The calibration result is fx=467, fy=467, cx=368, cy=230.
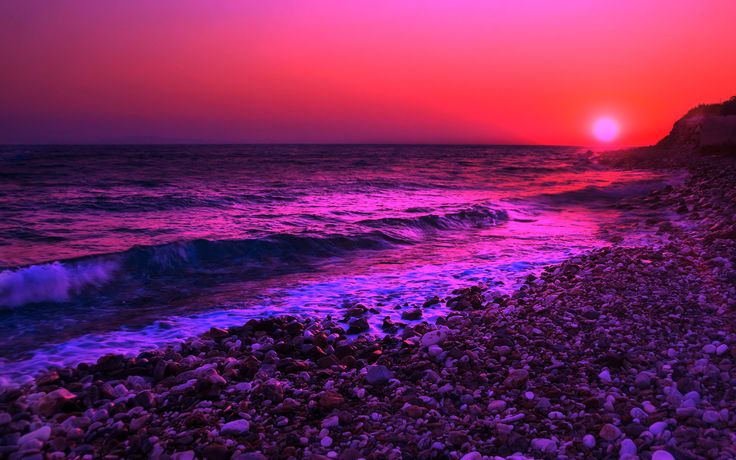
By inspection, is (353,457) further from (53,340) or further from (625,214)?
(625,214)

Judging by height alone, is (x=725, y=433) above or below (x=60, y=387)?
above

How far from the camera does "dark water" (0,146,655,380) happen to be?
6773mm

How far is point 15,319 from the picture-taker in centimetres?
681

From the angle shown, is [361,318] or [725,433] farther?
[361,318]

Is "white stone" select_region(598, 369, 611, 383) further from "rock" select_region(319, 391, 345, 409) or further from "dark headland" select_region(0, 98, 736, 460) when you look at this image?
"rock" select_region(319, 391, 345, 409)

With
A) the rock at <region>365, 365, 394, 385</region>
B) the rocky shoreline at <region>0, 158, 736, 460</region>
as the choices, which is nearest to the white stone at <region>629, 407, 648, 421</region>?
the rocky shoreline at <region>0, 158, 736, 460</region>

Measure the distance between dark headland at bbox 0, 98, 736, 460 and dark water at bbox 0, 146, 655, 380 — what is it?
3.80 ft

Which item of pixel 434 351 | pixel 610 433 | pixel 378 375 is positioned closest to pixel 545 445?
pixel 610 433

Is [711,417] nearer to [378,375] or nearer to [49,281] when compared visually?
[378,375]

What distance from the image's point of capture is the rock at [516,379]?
158 inches

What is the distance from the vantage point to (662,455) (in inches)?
112

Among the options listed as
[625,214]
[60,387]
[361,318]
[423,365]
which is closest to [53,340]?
[60,387]

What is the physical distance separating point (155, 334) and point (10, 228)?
32.3 feet

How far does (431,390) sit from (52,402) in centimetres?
328
